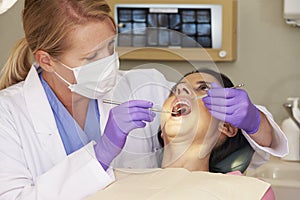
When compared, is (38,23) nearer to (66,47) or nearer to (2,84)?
(66,47)

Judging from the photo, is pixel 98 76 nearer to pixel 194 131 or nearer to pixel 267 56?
pixel 194 131

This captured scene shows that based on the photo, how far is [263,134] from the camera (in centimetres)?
155

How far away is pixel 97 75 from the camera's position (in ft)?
4.83

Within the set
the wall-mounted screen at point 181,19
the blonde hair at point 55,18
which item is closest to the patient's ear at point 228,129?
the blonde hair at point 55,18

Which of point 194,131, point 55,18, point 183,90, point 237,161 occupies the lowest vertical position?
point 237,161

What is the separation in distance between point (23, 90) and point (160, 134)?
39cm

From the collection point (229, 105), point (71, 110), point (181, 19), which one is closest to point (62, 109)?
point (71, 110)

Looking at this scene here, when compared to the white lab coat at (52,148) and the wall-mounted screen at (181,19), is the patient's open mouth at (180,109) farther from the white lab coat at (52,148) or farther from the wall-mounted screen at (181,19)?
the wall-mounted screen at (181,19)

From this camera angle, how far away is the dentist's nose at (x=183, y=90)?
1479mm

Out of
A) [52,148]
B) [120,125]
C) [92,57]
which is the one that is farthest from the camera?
[52,148]

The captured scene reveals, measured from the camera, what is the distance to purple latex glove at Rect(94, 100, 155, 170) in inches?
53.0

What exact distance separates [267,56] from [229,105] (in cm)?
103

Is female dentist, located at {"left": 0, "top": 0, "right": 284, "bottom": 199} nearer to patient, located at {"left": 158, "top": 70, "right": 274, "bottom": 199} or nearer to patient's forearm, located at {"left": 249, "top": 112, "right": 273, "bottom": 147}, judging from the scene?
patient, located at {"left": 158, "top": 70, "right": 274, "bottom": 199}

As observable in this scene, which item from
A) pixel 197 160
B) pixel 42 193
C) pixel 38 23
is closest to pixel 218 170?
pixel 197 160
